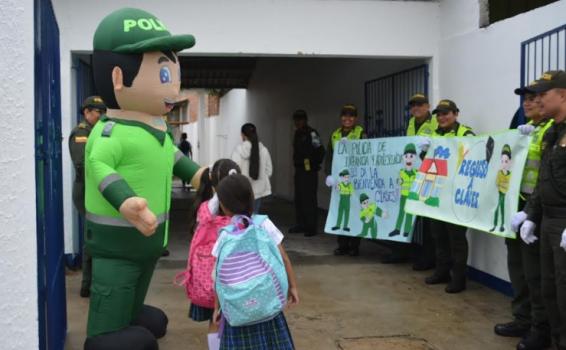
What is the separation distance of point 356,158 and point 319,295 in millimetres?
2076

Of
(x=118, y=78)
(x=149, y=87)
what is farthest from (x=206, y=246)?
(x=118, y=78)

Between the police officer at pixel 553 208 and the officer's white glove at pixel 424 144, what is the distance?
6.81 feet

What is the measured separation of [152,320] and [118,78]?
173cm

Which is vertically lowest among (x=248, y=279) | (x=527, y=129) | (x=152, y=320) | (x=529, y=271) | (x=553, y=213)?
(x=152, y=320)

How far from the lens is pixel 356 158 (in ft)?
24.6

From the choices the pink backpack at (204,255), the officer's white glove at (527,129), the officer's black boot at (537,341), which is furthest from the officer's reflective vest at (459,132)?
the pink backpack at (204,255)

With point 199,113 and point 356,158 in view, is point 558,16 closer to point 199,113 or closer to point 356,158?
point 356,158

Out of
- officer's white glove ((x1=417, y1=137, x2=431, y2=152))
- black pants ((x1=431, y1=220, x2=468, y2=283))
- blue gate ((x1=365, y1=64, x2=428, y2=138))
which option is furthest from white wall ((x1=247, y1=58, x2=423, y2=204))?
black pants ((x1=431, y1=220, x2=468, y2=283))

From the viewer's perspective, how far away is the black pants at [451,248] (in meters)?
6.00

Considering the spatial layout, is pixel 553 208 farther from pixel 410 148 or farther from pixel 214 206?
pixel 410 148

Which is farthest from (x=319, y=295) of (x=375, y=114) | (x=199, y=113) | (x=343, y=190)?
(x=199, y=113)

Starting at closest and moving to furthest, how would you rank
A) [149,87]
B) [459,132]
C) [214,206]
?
[149,87] < [214,206] < [459,132]

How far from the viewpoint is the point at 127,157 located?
138 inches

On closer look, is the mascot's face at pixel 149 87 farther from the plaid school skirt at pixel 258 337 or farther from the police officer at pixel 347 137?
the police officer at pixel 347 137
